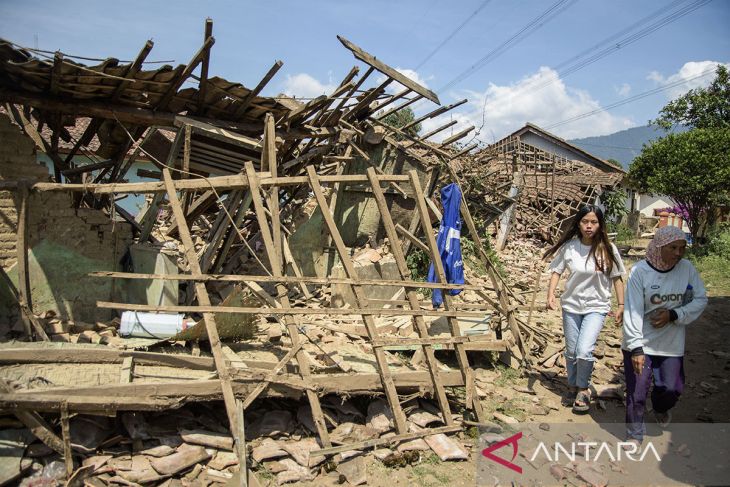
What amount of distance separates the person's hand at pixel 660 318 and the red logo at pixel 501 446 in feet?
5.26

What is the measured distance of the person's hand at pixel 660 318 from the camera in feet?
13.0

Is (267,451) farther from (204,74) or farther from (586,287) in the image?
(204,74)

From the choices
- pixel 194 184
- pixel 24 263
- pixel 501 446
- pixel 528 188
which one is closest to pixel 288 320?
pixel 194 184

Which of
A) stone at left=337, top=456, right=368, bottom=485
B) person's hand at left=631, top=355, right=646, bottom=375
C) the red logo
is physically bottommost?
the red logo

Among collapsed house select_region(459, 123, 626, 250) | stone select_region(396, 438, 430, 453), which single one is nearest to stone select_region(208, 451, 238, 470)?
stone select_region(396, 438, 430, 453)

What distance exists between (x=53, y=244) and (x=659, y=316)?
275 inches

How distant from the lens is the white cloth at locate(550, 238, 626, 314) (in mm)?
4812

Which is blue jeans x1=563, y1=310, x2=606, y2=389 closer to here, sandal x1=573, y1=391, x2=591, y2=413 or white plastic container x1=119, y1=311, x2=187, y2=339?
sandal x1=573, y1=391, x2=591, y2=413

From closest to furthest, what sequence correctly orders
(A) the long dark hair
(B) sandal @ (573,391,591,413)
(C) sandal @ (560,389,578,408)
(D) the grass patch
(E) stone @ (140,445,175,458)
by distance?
(E) stone @ (140,445,175,458), (A) the long dark hair, (B) sandal @ (573,391,591,413), (C) sandal @ (560,389,578,408), (D) the grass patch

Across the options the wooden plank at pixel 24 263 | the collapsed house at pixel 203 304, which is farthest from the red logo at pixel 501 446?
the wooden plank at pixel 24 263

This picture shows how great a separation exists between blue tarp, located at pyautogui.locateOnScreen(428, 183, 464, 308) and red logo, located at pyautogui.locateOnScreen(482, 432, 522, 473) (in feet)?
8.46

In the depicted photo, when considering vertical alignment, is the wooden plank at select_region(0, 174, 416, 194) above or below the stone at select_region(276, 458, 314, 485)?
above

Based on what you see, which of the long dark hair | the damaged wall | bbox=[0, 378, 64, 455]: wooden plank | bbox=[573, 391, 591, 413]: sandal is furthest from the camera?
the damaged wall

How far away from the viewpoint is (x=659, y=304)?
13.3 feet
